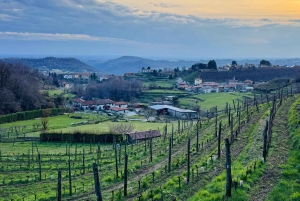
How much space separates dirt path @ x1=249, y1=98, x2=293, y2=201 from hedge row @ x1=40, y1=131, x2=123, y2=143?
26519 mm

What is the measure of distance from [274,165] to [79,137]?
36500mm

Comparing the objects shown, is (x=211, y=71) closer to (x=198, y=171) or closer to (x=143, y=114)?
(x=143, y=114)

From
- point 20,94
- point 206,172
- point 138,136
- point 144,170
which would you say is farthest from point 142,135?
point 20,94

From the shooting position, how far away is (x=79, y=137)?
49438 millimetres

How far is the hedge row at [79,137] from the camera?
48.2 m

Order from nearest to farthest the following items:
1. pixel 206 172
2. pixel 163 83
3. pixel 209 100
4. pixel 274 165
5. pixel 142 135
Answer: pixel 274 165 → pixel 206 172 → pixel 142 135 → pixel 209 100 → pixel 163 83

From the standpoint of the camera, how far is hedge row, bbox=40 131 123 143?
1899 inches

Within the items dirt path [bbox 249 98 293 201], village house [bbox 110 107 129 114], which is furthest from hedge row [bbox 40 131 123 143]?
village house [bbox 110 107 129 114]

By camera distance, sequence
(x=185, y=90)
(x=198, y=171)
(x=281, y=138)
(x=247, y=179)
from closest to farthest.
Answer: (x=247, y=179) < (x=198, y=171) < (x=281, y=138) < (x=185, y=90)

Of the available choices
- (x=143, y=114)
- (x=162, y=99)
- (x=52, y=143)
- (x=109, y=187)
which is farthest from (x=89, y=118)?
(x=109, y=187)

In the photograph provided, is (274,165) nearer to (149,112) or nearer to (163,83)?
(149,112)

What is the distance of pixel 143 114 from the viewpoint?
83188 mm

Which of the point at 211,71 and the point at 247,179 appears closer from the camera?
the point at 247,179

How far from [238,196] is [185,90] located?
101142 millimetres
